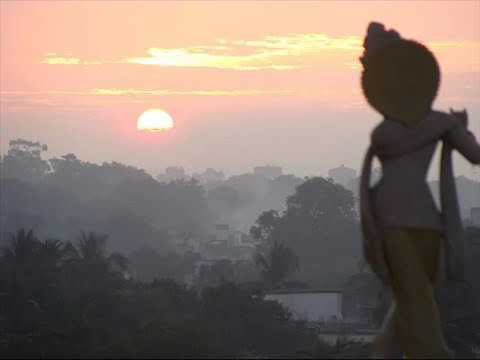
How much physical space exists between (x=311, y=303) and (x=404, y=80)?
4692 centimetres

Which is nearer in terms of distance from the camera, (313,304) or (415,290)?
(415,290)

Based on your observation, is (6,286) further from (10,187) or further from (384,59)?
(10,187)

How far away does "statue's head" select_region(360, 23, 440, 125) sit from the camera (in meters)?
13.7

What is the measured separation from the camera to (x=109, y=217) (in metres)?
130

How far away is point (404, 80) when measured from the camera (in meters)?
13.7

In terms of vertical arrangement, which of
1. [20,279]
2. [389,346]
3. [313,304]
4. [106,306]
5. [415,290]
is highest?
[20,279]

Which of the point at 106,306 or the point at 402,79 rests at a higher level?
the point at 106,306

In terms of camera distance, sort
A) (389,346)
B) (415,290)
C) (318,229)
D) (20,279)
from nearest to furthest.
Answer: (415,290), (389,346), (20,279), (318,229)

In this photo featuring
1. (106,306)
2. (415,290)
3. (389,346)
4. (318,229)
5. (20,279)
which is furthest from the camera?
(318,229)

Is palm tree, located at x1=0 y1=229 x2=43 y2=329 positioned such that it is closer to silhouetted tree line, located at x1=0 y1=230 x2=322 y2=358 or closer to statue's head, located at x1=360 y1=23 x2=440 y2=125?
silhouetted tree line, located at x1=0 y1=230 x2=322 y2=358

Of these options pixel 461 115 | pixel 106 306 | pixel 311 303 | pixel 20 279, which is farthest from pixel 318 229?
pixel 461 115

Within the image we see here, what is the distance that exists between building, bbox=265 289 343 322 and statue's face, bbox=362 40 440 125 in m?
44.4

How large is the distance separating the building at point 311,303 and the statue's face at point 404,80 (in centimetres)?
4437

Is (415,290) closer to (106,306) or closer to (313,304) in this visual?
(106,306)
